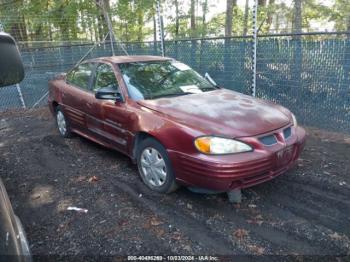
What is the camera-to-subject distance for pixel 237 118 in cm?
362

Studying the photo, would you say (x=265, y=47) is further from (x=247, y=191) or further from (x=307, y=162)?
(x=247, y=191)

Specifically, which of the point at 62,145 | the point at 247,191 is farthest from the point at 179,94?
the point at 62,145

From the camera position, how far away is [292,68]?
21.1 feet

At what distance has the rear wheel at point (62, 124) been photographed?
238 inches

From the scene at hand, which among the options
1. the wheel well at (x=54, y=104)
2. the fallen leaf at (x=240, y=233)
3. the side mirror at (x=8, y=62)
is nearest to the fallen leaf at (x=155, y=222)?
the fallen leaf at (x=240, y=233)

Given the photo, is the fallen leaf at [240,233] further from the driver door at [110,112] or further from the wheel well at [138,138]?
the driver door at [110,112]

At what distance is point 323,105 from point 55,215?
5.04 metres

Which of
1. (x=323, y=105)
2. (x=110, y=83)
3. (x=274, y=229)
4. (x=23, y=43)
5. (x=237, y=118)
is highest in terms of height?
(x=23, y=43)

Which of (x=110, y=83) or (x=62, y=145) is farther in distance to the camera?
(x=62, y=145)

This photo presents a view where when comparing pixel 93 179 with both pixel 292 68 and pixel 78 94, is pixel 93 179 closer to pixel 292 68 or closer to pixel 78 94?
pixel 78 94

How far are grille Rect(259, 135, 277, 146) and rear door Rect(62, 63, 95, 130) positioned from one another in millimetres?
2768

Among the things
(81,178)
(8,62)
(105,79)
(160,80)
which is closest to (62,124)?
(105,79)

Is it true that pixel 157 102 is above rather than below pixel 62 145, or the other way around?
above

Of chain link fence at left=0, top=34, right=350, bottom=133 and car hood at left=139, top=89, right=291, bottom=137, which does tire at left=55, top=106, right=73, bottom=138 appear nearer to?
car hood at left=139, top=89, right=291, bottom=137
